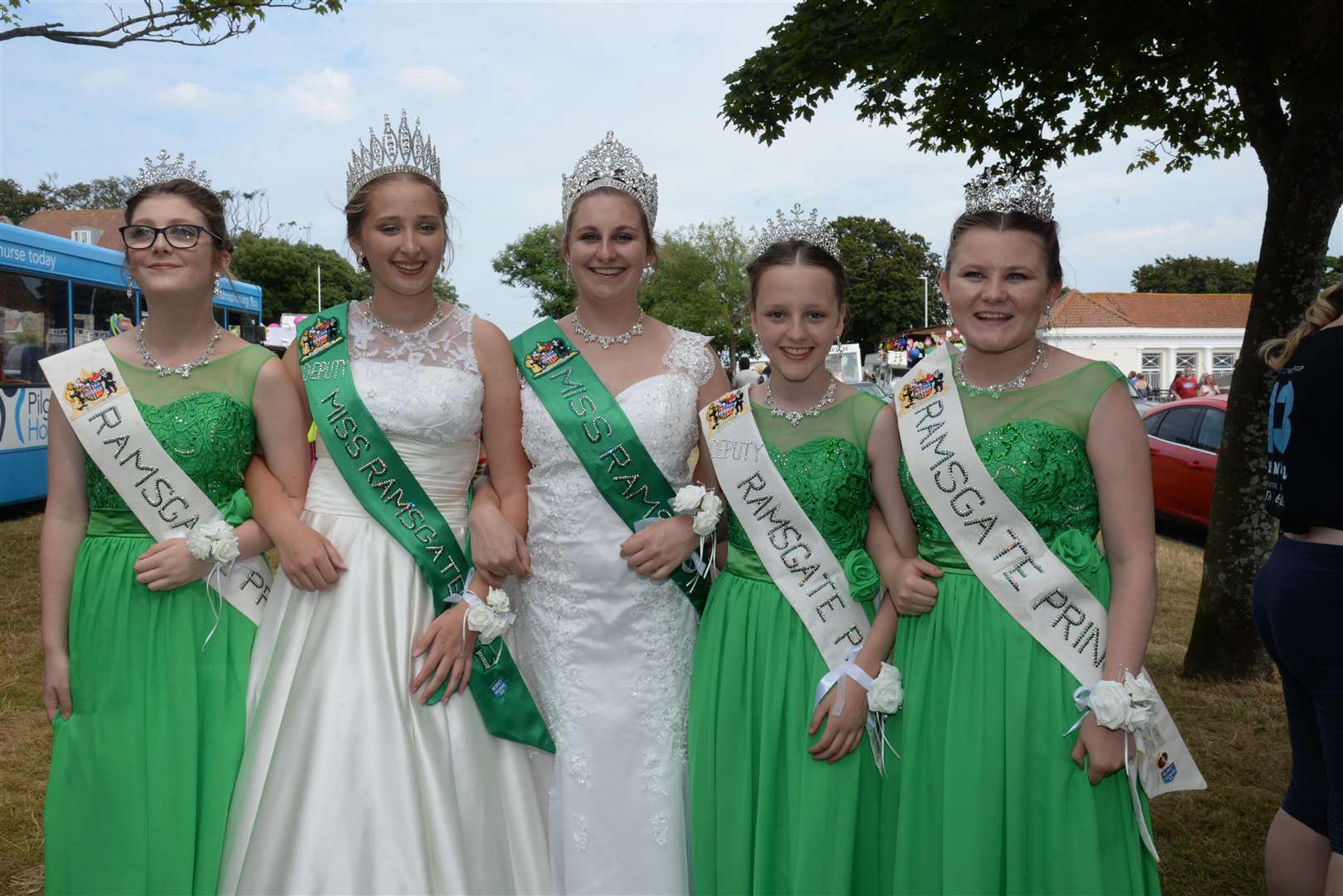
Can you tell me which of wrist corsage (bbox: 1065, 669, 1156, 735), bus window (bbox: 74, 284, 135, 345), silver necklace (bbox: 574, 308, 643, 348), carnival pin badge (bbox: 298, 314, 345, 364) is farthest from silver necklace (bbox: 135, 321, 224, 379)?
bus window (bbox: 74, 284, 135, 345)

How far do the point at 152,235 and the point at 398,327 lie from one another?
0.60 metres

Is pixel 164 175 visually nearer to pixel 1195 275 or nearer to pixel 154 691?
pixel 154 691

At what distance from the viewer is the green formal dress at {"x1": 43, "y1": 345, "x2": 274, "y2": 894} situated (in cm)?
218

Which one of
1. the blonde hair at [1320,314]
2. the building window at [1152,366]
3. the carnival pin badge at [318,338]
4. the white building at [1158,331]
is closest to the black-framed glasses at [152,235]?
the carnival pin badge at [318,338]

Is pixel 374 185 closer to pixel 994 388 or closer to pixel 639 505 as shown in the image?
pixel 639 505

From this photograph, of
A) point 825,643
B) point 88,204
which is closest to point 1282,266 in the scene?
point 825,643

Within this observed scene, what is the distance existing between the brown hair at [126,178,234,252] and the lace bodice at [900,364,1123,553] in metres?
1.90

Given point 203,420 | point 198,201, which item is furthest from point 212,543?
point 198,201

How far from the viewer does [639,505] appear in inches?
100

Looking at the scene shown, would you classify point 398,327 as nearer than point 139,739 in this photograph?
No

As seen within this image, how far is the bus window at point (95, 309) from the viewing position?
1021 centimetres

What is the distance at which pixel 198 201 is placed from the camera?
238cm

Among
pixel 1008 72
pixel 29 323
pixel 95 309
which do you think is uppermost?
pixel 1008 72

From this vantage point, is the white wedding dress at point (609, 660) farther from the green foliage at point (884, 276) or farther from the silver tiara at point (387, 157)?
the green foliage at point (884, 276)
